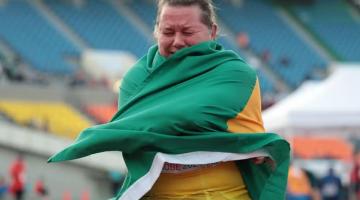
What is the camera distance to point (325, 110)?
1453 centimetres

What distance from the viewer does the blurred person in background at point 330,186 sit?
13.4m


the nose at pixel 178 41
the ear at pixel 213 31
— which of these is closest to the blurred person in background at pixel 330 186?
the ear at pixel 213 31

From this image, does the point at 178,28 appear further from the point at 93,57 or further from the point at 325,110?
the point at 93,57

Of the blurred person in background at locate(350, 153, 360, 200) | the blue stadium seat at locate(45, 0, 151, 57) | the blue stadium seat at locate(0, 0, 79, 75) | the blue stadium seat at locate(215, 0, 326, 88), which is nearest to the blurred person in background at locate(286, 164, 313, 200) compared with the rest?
the blurred person in background at locate(350, 153, 360, 200)

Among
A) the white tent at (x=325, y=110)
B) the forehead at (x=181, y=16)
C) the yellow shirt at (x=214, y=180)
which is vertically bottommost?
the white tent at (x=325, y=110)

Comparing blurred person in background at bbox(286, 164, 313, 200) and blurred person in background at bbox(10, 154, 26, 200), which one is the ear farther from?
blurred person in background at bbox(10, 154, 26, 200)

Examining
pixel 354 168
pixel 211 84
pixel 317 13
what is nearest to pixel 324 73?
pixel 317 13

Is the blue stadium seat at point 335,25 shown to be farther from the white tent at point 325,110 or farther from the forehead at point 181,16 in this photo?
the forehead at point 181,16

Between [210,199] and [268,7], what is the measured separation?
33.1 metres

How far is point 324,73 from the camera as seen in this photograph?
31.3m

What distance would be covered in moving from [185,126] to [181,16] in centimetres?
39

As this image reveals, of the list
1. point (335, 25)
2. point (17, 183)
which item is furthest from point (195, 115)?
point (335, 25)

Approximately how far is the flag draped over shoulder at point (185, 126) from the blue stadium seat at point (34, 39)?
25.7m

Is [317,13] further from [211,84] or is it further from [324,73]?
[211,84]
